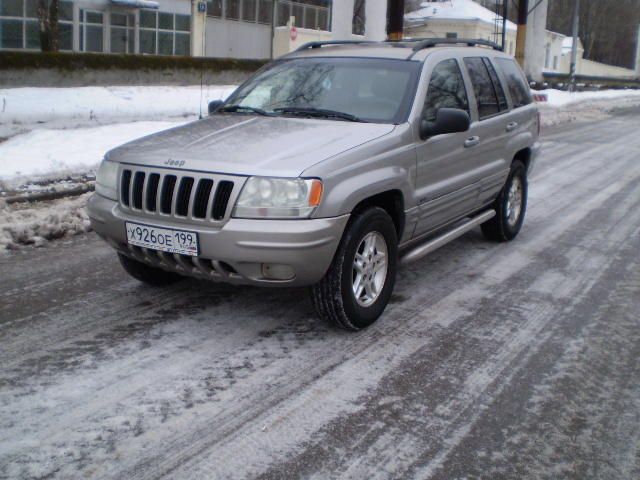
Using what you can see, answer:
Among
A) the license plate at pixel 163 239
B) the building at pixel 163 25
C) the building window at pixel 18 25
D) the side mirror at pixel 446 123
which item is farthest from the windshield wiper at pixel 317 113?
the building window at pixel 18 25

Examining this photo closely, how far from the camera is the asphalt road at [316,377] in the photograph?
3.36 meters

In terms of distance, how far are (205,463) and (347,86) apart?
319cm

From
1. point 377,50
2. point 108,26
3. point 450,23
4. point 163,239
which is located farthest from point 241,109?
point 450,23

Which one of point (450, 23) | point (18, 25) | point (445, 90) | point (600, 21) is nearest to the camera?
point (445, 90)

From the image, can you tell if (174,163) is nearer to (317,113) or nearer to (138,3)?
(317,113)

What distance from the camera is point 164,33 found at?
111 ft

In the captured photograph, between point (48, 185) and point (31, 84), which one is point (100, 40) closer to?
point (31, 84)

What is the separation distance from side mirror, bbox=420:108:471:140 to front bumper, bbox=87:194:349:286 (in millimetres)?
1204

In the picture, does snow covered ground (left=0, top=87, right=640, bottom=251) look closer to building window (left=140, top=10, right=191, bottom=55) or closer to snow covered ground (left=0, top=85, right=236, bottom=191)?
snow covered ground (left=0, top=85, right=236, bottom=191)

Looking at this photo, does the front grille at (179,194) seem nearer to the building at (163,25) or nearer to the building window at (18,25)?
the building at (163,25)

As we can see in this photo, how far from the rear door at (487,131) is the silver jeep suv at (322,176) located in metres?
0.02

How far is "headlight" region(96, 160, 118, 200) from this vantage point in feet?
15.9

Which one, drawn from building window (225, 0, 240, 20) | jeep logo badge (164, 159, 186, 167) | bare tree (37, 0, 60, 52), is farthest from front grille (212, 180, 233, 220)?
building window (225, 0, 240, 20)

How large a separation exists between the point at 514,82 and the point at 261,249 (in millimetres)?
4047
